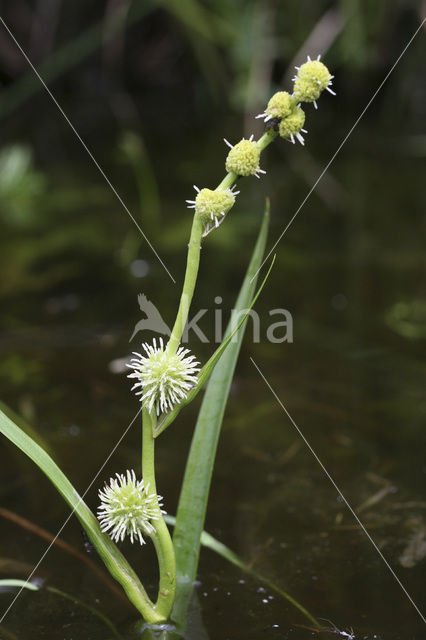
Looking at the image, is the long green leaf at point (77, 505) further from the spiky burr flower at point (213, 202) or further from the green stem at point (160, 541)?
the spiky burr flower at point (213, 202)

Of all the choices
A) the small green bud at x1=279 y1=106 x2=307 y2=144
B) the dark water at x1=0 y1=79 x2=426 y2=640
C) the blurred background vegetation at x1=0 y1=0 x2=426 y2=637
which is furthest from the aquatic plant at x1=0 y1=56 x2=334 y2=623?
the blurred background vegetation at x1=0 y1=0 x2=426 y2=637

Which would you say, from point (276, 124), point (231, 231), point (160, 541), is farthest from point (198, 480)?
point (231, 231)

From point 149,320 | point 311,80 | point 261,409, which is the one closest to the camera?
point 311,80

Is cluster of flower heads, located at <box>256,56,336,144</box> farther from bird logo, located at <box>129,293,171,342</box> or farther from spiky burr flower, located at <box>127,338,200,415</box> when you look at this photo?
bird logo, located at <box>129,293,171,342</box>

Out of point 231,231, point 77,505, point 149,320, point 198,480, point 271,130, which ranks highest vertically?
point 231,231

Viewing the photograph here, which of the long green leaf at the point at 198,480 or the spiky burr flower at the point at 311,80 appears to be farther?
the long green leaf at the point at 198,480

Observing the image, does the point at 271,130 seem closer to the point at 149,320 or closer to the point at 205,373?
the point at 205,373

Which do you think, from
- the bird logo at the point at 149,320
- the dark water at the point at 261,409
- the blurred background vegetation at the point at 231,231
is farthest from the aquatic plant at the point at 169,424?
the bird logo at the point at 149,320
